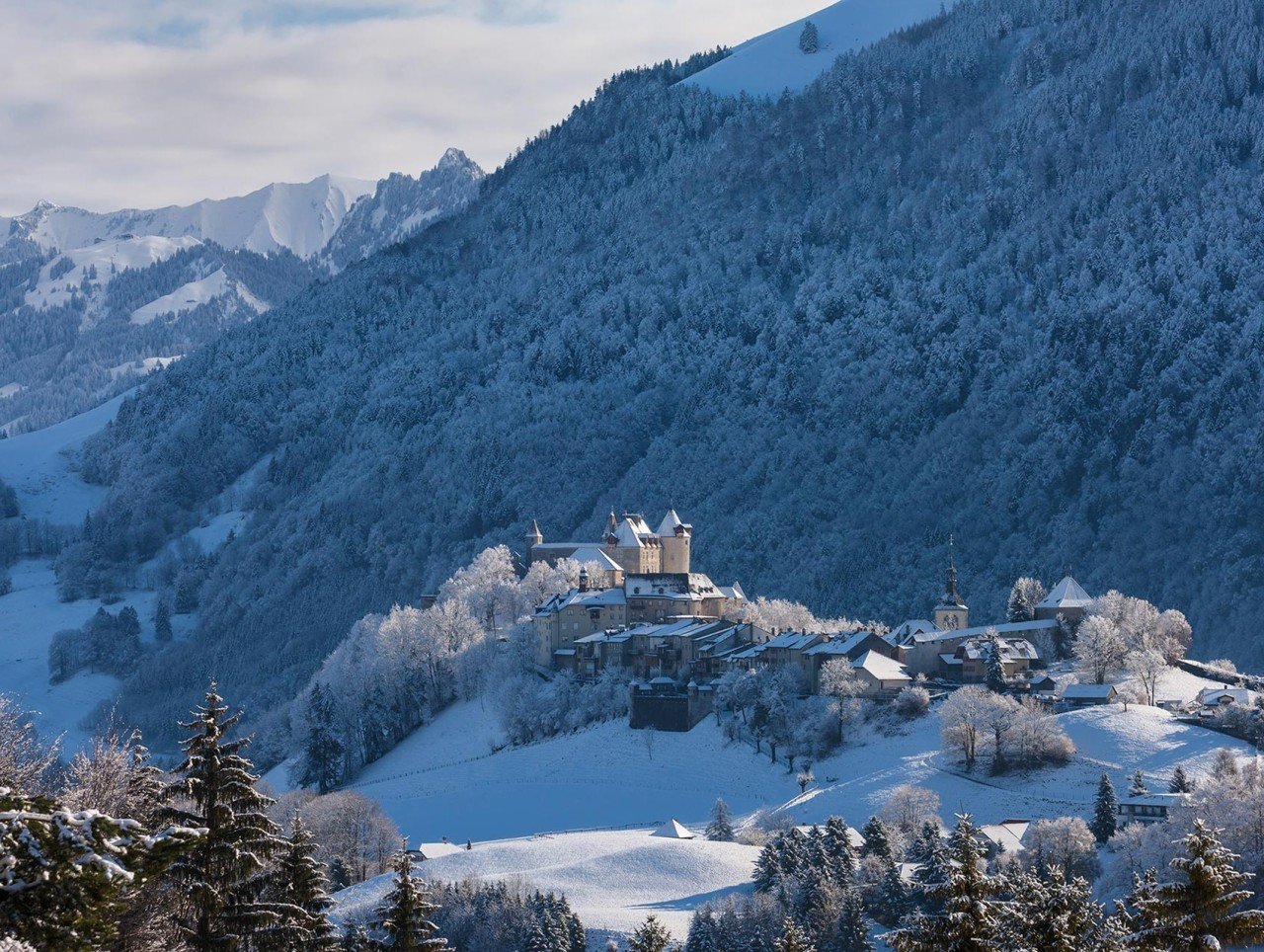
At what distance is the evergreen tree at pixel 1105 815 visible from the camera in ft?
303


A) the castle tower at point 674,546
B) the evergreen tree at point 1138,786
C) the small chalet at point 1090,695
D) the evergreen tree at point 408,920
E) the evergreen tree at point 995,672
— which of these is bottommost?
the evergreen tree at point 1138,786

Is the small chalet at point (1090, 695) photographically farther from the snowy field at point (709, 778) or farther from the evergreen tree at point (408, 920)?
the evergreen tree at point (408, 920)

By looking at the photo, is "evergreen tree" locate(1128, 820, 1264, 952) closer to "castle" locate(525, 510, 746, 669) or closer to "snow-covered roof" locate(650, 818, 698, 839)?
"snow-covered roof" locate(650, 818, 698, 839)

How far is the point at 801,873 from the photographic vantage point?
8500 centimetres

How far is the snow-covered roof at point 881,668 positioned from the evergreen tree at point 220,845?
87.2 m

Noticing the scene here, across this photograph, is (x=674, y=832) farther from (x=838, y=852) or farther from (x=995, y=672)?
(x=995, y=672)

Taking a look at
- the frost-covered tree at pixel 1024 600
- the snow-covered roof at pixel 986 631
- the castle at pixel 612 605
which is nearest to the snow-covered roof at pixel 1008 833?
the snow-covered roof at pixel 986 631

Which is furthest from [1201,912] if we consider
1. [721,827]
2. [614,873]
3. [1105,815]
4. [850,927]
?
[721,827]

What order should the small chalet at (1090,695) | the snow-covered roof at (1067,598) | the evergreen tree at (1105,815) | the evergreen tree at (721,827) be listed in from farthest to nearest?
the snow-covered roof at (1067,598) → the small chalet at (1090,695) → the evergreen tree at (721,827) → the evergreen tree at (1105,815)

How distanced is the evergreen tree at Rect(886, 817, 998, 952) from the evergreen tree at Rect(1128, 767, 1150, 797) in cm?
6844

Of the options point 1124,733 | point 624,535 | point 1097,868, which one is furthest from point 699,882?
point 624,535

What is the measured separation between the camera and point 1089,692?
4535 inches

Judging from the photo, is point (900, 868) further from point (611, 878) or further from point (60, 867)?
point (60, 867)

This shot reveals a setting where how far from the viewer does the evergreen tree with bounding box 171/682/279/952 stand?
34.4 m
